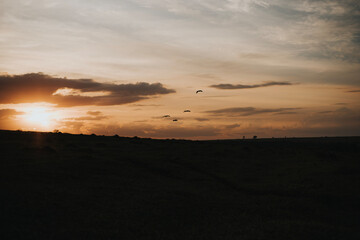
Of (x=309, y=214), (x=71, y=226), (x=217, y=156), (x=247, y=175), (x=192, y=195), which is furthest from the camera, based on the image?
(x=217, y=156)

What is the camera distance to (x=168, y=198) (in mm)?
24484

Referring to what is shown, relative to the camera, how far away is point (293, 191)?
30.5 m

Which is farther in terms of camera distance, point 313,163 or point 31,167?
point 313,163

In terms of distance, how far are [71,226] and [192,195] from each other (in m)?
10.5

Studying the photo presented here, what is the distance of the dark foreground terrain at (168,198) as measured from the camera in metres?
18.1

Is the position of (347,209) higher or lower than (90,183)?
lower

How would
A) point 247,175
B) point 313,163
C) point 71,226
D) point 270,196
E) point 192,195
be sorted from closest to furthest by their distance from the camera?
point 71,226 < point 192,195 < point 270,196 < point 247,175 < point 313,163

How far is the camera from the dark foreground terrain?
18078 millimetres

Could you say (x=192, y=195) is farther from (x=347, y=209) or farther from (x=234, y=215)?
(x=347, y=209)

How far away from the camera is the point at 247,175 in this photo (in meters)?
37.8

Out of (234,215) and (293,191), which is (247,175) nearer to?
(293,191)

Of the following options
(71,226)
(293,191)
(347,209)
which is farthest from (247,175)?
(71,226)

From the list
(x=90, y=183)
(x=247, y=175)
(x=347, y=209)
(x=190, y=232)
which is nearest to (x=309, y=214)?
(x=347, y=209)

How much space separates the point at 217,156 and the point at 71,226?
105 feet
